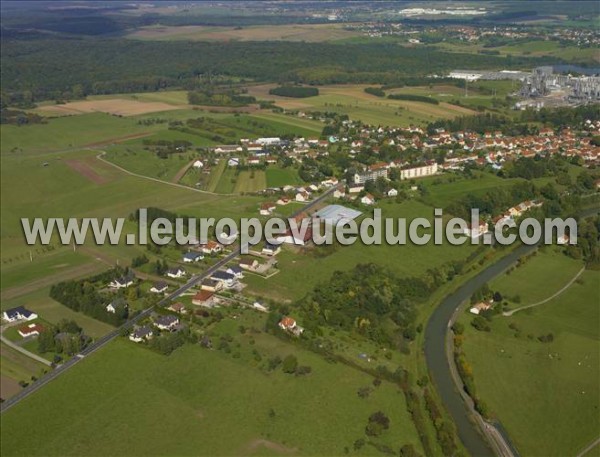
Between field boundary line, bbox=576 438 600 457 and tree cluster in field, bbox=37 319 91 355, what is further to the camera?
tree cluster in field, bbox=37 319 91 355

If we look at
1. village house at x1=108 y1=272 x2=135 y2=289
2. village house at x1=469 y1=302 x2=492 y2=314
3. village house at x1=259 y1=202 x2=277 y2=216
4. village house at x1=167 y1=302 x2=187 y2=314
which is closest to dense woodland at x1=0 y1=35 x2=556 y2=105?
village house at x1=259 y1=202 x2=277 y2=216

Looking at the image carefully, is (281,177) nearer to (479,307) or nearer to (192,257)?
(192,257)

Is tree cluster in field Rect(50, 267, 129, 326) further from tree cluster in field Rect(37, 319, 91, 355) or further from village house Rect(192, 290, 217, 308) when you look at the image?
village house Rect(192, 290, 217, 308)

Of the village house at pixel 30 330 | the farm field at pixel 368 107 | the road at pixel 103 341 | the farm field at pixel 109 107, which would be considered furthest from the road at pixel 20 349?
the farm field at pixel 109 107

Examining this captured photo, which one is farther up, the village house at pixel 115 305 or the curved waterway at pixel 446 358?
the village house at pixel 115 305

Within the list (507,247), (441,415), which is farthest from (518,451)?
(507,247)

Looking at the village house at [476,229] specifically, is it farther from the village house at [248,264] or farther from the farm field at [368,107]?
the farm field at [368,107]
